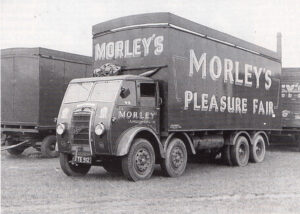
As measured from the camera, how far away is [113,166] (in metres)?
9.67

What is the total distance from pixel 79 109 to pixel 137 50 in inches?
81.7

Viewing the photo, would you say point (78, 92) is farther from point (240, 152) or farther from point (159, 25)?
point (240, 152)

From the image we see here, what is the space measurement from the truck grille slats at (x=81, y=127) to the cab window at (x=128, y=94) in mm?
768

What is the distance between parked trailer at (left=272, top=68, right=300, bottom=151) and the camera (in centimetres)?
1730

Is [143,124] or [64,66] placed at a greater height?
[64,66]

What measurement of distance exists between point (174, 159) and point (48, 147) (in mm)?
5550

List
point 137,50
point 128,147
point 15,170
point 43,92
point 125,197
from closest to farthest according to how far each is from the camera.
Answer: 1. point 125,197
2. point 128,147
3. point 137,50
4. point 15,170
5. point 43,92

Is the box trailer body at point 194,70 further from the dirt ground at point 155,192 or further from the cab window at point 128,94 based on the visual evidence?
the dirt ground at point 155,192

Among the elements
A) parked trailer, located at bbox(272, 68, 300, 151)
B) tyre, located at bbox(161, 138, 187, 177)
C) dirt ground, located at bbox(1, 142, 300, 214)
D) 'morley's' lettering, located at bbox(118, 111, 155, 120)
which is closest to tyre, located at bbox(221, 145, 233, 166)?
dirt ground, located at bbox(1, 142, 300, 214)

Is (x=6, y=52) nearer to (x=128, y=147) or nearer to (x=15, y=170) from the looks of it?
(x=15, y=170)

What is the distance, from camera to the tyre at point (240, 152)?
1233cm

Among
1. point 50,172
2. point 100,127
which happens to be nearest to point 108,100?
point 100,127

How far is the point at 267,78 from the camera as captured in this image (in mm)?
13906

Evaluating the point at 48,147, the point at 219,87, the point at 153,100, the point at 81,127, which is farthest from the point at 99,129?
the point at 48,147
